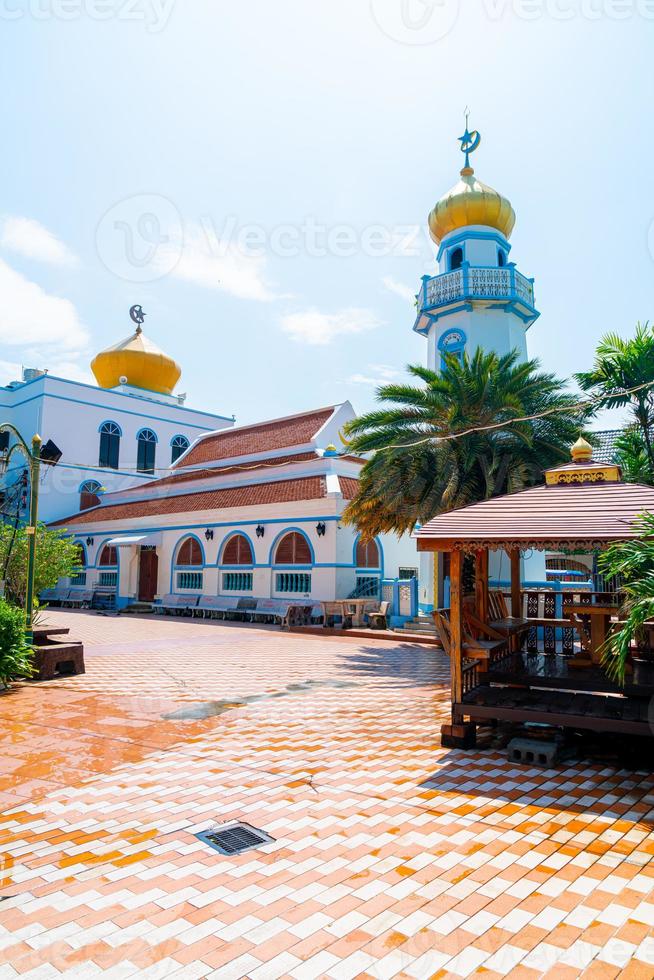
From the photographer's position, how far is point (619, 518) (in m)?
6.22

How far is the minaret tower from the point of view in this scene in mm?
19141

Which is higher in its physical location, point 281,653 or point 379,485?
point 379,485

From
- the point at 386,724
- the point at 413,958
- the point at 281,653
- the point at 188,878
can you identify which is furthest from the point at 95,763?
the point at 281,653

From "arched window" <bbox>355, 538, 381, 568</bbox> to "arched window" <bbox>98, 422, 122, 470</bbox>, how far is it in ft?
69.6

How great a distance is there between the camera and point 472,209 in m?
20.7

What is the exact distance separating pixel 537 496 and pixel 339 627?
473 inches

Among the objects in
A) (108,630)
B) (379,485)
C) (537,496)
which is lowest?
(108,630)

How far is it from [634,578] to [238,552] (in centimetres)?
1839

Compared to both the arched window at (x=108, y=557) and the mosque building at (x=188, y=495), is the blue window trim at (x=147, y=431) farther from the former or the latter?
the arched window at (x=108, y=557)

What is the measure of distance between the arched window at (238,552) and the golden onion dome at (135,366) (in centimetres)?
2038

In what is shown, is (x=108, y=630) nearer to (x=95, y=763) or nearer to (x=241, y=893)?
(x=95, y=763)

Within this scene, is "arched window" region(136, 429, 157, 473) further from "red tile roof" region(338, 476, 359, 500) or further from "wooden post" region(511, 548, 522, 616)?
"wooden post" region(511, 548, 522, 616)

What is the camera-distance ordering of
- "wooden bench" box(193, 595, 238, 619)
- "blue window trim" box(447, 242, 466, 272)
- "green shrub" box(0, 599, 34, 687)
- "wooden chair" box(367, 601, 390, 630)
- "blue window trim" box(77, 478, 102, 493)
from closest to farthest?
"green shrub" box(0, 599, 34, 687), "wooden chair" box(367, 601, 390, 630), "blue window trim" box(447, 242, 466, 272), "wooden bench" box(193, 595, 238, 619), "blue window trim" box(77, 478, 102, 493)

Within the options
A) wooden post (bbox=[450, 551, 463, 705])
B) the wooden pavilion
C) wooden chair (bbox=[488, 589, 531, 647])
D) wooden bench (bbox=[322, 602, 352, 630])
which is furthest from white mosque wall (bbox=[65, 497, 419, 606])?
wooden post (bbox=[450, 551, 463, 705])
